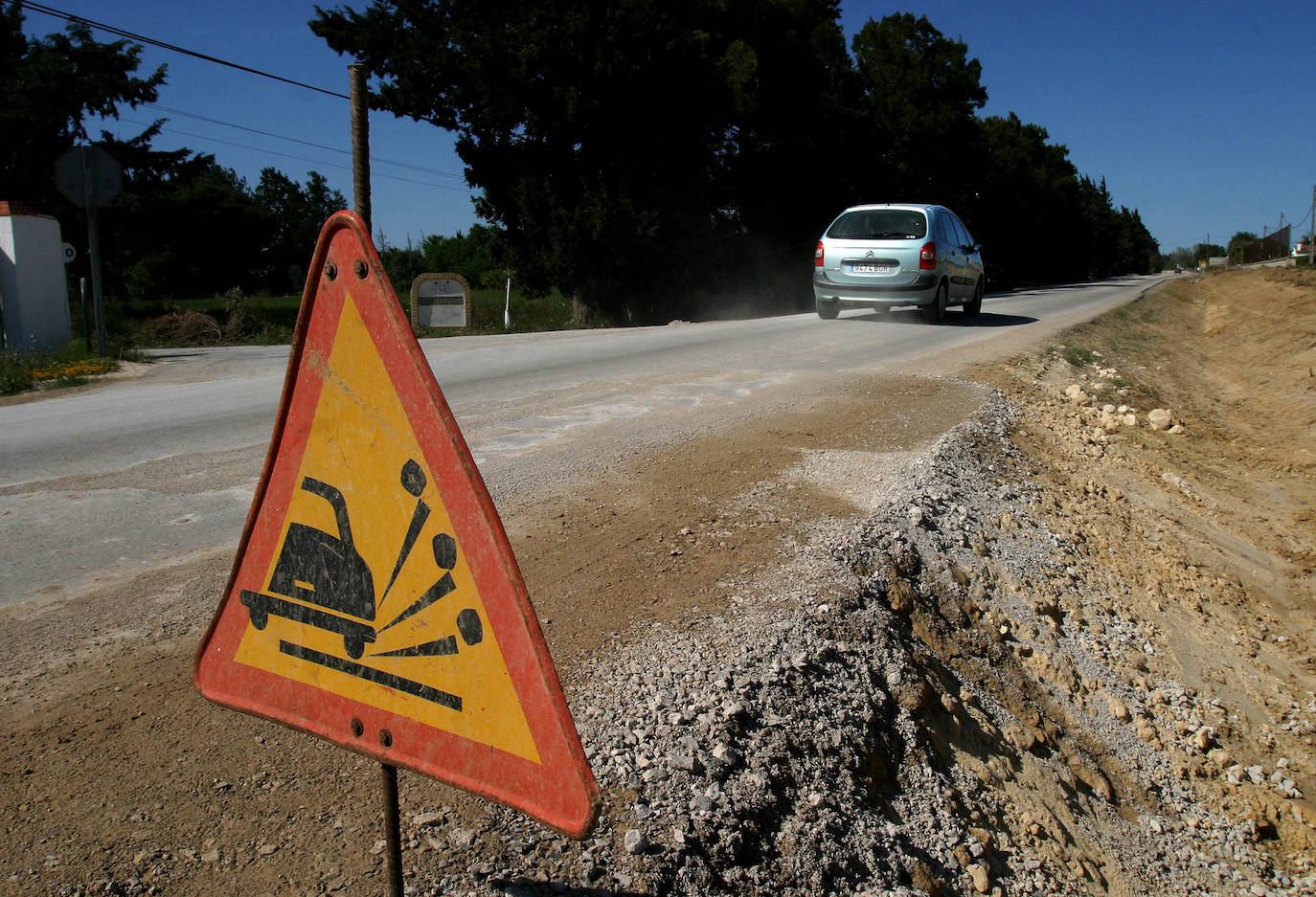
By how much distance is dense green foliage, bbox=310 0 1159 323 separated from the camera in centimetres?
2391

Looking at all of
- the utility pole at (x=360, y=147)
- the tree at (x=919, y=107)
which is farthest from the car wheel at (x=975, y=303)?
the tree at (x=919, y=107)

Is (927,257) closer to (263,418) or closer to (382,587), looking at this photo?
(263,418)

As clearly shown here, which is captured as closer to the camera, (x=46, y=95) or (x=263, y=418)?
(x=263, y=418)

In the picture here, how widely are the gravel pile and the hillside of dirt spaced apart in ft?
0.04

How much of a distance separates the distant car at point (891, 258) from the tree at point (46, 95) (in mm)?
30753

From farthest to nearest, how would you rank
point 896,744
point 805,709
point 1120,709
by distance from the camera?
point 1120,709 < point 896,744 < point 805,709

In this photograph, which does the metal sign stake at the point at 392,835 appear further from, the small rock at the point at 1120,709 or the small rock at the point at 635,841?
the small rock at the point at 1120,709

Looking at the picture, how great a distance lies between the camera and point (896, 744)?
10.5 ft

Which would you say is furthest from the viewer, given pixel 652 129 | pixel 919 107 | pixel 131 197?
pixel 919 107

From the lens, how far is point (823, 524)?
15.1 feet

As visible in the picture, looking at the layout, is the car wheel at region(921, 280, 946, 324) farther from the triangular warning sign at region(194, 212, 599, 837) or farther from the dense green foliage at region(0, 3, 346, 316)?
the dense green foliage at region(0, 3, 346, 316)

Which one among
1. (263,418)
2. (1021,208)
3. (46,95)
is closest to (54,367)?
(263,418)

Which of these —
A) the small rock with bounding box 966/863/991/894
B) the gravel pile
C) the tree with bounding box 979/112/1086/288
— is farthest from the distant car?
the tree with bounding box 979/112/1086/288

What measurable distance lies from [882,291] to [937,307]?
43.9 inches
